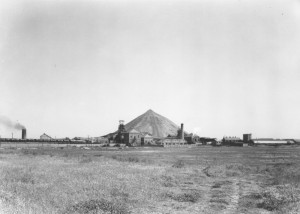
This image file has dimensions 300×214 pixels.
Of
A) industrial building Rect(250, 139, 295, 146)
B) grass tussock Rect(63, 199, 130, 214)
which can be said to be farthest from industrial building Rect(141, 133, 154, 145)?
grass tussock Rect(63, 199, 130, 214)

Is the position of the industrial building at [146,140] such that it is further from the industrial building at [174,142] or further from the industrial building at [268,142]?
the industrial building at [268,142]

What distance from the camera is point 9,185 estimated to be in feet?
54.2

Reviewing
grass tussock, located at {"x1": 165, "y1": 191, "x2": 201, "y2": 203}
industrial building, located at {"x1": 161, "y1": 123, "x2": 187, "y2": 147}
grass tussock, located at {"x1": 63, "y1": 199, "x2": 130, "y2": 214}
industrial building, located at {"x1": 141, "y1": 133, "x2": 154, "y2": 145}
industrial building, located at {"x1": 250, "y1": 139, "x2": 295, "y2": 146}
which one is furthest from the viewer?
industrial building, located at {"x1": 250, "y1": 139, "x2": 295, "y2": 146}

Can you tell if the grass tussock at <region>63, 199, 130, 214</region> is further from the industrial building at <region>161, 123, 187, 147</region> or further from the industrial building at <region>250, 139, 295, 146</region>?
the industrial building at <region>250, 139, 295, 146</region>

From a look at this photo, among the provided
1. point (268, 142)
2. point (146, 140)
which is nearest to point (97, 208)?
point (146, 140)

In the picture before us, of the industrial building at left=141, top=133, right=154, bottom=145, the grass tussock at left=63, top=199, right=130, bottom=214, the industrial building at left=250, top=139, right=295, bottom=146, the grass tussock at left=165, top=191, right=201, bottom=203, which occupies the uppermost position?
the grass tussock at left=63, top=199, right=130, bottom=214

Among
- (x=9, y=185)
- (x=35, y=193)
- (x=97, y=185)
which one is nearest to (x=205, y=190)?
(x=97, y=185)

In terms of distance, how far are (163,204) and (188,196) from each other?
233cm

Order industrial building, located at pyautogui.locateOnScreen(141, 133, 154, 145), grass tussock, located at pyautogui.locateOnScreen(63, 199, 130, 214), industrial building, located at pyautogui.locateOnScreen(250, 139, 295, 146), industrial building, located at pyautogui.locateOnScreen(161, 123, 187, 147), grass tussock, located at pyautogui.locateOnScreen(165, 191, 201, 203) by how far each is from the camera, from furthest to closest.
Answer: industrial building, located at pyautogui.locateOnScreen(250, 139, 295, 146) → industrial building, located at pyautogui.locateOnScreen(141, 133, 154, 145) → industrial building, located at pyautogui.locateOnScreen(161, 123, 187, 147) → grass tussock, located at pyautogui.locateOnScreen(165, 191, 201, 203) → grass tussock, located at pyautogui.locateOnScreen(63, 199, 130, 214)

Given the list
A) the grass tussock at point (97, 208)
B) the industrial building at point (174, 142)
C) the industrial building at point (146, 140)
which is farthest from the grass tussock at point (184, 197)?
the industrial building at point (146, 140)

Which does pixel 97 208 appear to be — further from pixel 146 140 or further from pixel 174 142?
pixel 174 142

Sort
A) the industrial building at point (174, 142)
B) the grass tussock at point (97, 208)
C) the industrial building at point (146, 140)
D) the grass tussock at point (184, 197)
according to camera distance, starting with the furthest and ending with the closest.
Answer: the industrial building at point (146, 140) < the industrial building at point (174, 142) < the grass tussock at point (184, 197) < the grass tussock at point (97, 208)

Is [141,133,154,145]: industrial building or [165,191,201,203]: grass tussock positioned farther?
[141,133,154,145]: industrial building

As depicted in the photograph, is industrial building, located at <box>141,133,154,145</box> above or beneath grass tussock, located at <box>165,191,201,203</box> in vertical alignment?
beneath
